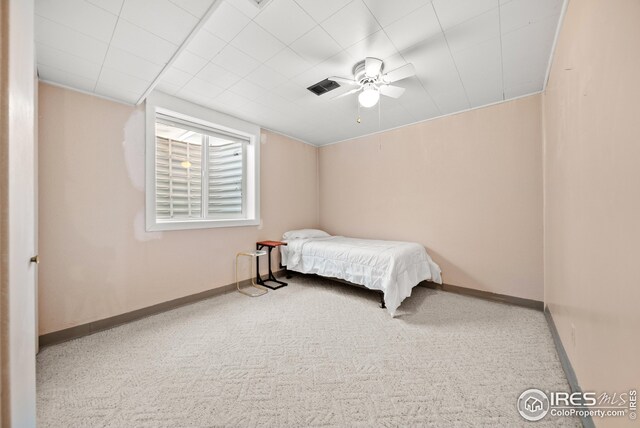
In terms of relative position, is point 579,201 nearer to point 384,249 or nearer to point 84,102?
point 384,249

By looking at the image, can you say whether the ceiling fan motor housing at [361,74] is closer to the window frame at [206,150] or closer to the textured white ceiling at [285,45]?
the textured white ceiling at [285,45]

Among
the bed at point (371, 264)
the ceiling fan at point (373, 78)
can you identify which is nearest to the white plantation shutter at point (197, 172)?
the bed at point (371, 264)

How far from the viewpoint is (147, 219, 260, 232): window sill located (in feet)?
8.79

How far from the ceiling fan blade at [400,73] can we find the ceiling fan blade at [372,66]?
0.10 m

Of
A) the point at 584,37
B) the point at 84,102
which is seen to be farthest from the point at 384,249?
the point at 84,102

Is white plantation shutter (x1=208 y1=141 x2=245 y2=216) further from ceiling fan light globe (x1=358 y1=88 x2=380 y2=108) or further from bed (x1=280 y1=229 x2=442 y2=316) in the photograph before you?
ceiling fan light globe (x1=358 y1=88 x2=380 y2=108)

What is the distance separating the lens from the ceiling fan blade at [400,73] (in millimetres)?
2001

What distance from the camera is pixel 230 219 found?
137 inches

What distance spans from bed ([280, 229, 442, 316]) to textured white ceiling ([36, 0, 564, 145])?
1870mm

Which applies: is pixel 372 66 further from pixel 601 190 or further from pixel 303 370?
pixel 303 370

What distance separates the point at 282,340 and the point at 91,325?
71.0 inches

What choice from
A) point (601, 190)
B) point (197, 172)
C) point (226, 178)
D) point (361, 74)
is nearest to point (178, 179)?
point (197, 172)

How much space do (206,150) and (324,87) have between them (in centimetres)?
185

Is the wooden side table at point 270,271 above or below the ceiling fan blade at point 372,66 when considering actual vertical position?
below
